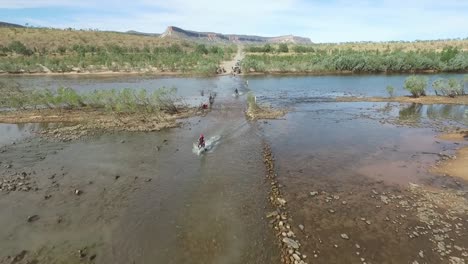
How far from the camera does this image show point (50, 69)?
78.2 m

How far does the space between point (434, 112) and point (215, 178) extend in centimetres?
3135

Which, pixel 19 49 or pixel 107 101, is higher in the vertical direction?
pixel 19 49

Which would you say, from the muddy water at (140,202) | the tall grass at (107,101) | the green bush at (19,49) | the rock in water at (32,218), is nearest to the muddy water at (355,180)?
the muddy water at (140,202)

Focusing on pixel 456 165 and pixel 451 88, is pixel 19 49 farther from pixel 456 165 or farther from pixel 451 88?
pixel 456 165

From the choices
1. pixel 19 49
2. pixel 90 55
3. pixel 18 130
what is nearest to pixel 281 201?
pixel 18 130

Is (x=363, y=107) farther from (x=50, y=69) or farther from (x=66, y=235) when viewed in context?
(x=50, y=69)

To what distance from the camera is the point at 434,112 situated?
38594 millimetres

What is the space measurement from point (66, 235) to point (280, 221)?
990 cm

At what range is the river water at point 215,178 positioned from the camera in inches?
554

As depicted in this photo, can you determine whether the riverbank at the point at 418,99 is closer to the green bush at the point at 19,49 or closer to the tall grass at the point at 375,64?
the tall grass at the point at 375,64

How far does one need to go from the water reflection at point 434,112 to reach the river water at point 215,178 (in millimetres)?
206

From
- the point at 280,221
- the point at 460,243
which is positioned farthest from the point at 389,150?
the point at 280,221

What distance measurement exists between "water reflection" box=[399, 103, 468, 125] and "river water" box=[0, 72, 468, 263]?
0.21m

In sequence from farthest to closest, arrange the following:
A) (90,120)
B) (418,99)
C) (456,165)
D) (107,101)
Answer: (418,99)
(107,101)
(90,120)
(456,165)
